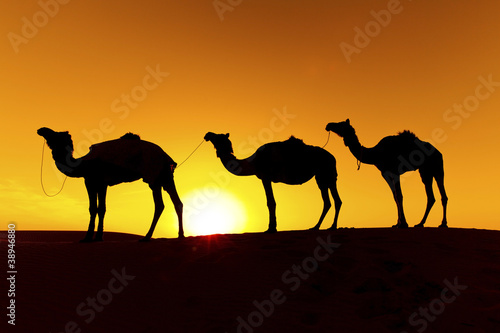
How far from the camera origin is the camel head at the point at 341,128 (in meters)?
15.0

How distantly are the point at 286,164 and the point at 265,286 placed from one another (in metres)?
5.78

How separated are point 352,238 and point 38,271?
7.30 metres

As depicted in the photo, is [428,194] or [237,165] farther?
[428,194]

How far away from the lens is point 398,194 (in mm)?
14234

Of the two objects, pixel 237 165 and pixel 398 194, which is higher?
pixel 237 165

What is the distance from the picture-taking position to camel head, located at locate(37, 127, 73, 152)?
13.1m

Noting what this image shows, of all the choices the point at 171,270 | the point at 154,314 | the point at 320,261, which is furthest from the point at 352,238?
the point at 154,314

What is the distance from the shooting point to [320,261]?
397 inches

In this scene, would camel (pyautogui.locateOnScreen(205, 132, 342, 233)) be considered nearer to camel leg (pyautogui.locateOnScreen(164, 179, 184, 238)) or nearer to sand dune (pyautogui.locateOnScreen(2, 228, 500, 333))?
camel leg (pyautogui.locateOnScreen(164, 179, 184, 238))

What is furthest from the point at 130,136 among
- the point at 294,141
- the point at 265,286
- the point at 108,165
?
the point at 265,286

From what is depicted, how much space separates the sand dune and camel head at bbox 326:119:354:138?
431cm

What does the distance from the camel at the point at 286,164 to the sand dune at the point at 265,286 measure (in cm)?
293

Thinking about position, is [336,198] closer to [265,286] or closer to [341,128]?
[341,128]

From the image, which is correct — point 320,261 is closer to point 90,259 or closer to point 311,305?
point 311,305
